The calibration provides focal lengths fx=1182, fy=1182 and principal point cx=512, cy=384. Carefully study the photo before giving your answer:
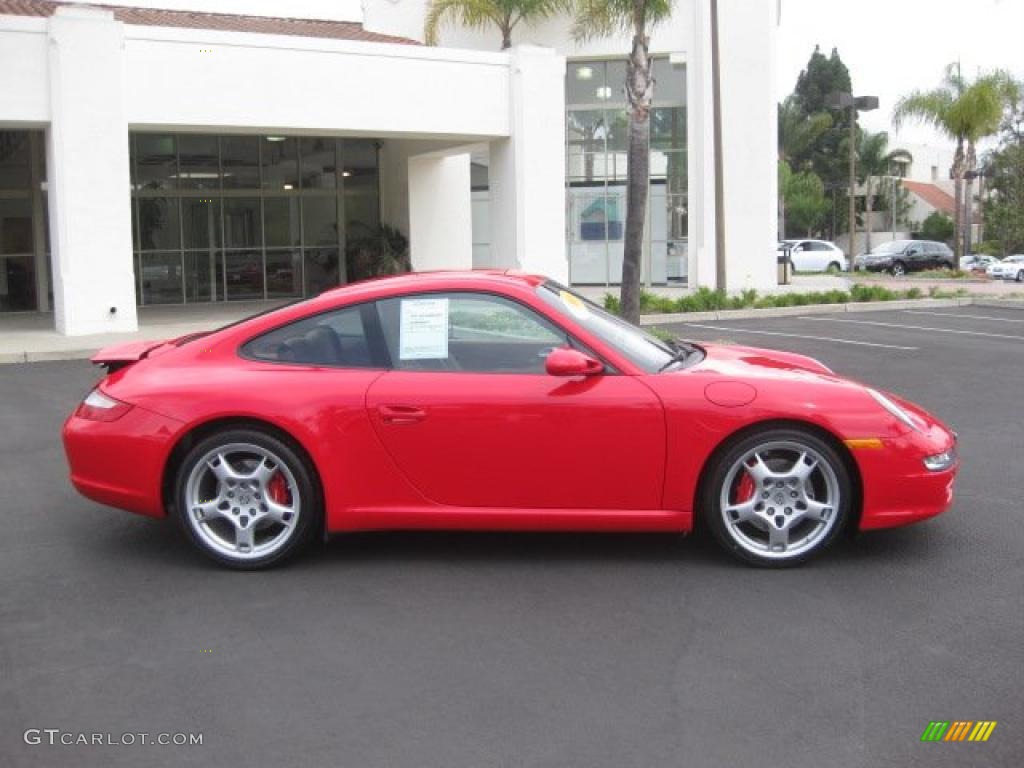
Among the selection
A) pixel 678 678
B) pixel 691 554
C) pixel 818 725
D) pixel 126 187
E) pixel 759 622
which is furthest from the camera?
pixel 126 187

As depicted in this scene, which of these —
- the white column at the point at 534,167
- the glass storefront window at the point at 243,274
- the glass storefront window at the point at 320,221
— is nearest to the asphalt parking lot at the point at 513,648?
the white column at the point at 534,167

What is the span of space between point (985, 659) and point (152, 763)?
292cm

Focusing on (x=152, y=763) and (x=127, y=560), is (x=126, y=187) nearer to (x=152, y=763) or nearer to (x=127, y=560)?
(x=127, y=560)

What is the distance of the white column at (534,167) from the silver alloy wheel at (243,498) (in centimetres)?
1684

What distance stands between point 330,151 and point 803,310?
12237 mm

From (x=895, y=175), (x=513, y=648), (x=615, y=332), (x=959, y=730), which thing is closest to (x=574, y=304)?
(x=615, y=332)

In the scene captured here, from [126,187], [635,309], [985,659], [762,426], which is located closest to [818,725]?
[985,659]

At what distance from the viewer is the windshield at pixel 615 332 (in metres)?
5.64

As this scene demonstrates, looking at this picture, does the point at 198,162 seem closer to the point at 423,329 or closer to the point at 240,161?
the point at 240,161

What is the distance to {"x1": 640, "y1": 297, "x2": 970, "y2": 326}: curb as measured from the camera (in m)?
20.9

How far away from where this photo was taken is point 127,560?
577 centimetres

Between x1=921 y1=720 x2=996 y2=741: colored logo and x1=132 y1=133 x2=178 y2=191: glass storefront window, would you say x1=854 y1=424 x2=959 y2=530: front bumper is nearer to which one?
x1=921 y1=720 x2=996 y2=741: colored logo

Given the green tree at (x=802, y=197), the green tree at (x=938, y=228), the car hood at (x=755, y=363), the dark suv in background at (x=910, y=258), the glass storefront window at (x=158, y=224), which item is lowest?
the car hood at (x=755, y=363)

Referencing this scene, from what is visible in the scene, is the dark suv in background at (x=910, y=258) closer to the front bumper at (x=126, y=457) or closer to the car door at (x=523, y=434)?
the car door at (x=523, y=434)
